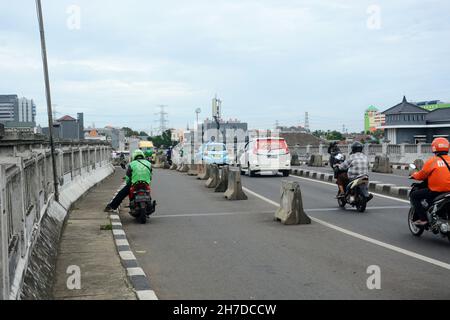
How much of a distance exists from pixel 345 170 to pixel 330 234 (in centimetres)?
412

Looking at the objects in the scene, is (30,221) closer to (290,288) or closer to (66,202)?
(290,288)

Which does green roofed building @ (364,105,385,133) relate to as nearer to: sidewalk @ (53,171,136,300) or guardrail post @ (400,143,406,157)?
guardrail post @ (400,143,406,157)

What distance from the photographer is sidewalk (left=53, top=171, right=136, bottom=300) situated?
→ 19.6 ft

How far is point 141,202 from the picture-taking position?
38.5 feet

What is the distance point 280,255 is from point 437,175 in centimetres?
291

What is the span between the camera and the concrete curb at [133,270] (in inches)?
234

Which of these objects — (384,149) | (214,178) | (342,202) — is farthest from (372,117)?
(342,202)

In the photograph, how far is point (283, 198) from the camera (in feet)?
38.3

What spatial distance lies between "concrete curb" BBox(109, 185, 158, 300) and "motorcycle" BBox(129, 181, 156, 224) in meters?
1.49

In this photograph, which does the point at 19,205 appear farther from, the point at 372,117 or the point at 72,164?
the point at 372,117

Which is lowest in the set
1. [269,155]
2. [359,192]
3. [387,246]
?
[387,246]

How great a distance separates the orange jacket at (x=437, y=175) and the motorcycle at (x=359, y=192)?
3602 millimetres

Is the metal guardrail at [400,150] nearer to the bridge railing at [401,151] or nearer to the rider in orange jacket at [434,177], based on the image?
the bridge railing at [401,151]
